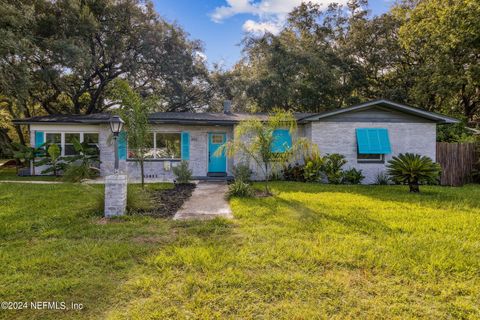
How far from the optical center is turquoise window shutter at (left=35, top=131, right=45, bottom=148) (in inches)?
489

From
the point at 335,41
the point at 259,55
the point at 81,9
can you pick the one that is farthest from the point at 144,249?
the point at 335,41

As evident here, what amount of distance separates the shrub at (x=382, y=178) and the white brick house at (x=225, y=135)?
0.18 meters

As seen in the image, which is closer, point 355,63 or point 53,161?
point 53,161

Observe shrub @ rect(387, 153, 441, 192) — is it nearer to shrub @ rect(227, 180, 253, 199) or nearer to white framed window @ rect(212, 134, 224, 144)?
shrub @ rect(227, 180, 253, 199)

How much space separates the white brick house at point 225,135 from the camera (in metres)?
11.5

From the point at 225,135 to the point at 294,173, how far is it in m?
3.78

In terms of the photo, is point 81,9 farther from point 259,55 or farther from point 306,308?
point 306,308

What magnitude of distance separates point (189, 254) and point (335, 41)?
23211 mm

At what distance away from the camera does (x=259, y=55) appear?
19609mm

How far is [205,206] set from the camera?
6.87 metres

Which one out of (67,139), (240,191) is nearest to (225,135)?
(240,191)

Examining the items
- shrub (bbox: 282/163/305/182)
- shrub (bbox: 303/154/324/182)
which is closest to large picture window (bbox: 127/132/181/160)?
shrub (bbox: 282/163/305/182)

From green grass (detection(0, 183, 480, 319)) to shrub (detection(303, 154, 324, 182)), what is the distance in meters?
4.84

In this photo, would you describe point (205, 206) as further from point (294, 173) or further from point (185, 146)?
point (185, 146)
